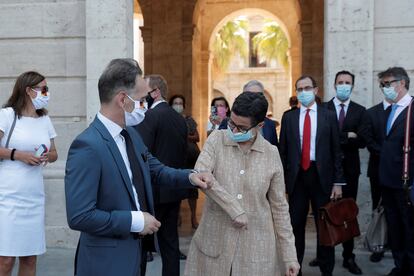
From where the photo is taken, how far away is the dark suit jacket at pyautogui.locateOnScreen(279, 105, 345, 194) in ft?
16.3

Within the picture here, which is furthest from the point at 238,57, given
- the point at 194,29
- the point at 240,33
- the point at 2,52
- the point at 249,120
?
the point at 249,120

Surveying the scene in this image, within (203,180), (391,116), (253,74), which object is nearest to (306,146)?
(391,116)

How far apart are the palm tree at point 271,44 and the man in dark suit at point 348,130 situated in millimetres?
35077

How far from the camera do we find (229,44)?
1779 inches

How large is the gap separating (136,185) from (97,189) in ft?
0.86

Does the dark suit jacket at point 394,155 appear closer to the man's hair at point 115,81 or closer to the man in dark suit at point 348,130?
the man in dark suit at point 348,130

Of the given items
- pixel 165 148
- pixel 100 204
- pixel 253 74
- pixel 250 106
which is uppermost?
pixel 253 74

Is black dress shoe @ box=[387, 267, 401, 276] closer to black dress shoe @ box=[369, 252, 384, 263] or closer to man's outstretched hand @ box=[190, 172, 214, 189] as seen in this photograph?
black dress shoe @ box=[369, 252, 384, 263]

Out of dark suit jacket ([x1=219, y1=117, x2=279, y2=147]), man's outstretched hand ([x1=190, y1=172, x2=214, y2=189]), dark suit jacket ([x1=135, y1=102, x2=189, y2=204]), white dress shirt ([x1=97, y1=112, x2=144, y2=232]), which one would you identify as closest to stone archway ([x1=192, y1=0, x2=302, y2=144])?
dark suit jacket ([x1=219, y1=117, x2=279, y2=147])

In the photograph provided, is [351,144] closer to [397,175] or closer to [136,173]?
[397,175]

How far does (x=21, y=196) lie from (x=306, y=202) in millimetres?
2827

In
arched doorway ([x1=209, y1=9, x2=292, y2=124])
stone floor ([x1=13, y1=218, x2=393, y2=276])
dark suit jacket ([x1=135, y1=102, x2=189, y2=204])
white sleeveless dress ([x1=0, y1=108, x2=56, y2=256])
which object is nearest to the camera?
white sleeveless dress ([x1=0, y1=108, x2=56, y2=256])


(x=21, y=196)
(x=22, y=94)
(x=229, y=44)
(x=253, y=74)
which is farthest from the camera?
(x=253, y=74)

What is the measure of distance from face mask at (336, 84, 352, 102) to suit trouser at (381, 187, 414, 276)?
1116 millimetres
